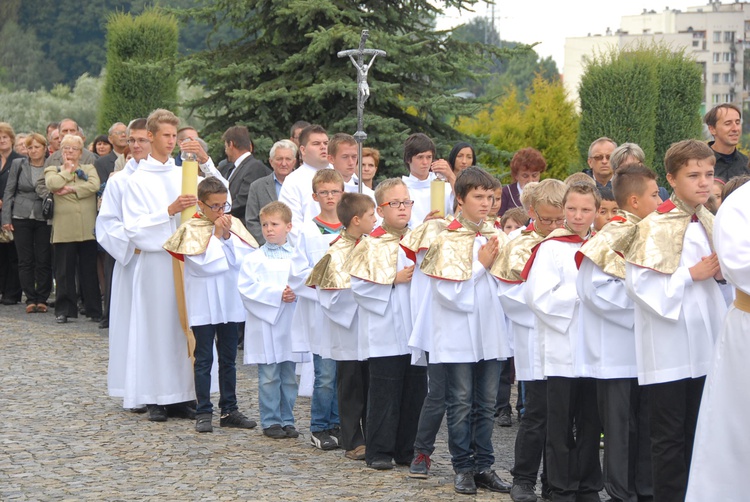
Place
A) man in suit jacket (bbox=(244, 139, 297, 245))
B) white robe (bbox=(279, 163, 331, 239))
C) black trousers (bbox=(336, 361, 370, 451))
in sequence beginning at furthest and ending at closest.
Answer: man in suit jacket (bbox=(244, 139, 297, 245)) → white robe (bbox=(279, 163, 331, 239)) → black trousers (bbox=(336, 361, 370, 451))

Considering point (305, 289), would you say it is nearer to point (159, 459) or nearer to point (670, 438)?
point (159, 459)

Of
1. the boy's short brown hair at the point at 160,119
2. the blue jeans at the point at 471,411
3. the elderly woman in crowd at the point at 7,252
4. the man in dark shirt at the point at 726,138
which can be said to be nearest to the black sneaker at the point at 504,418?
the blue jeans at the point at 471,411

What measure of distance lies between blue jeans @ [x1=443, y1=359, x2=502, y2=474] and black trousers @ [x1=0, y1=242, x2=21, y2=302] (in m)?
10.9

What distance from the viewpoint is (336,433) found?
329 inches

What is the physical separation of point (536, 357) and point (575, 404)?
1.07 feet

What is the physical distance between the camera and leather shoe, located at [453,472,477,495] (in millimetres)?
6789

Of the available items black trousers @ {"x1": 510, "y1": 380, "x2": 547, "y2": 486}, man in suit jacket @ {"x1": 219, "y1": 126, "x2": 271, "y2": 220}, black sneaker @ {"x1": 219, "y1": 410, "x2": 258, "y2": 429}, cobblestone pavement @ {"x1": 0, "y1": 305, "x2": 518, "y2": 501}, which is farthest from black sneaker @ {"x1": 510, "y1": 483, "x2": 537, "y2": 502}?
man in suit jacket @ {"x1": 219, "y1": 126, "x2": 271, "y2": 220}

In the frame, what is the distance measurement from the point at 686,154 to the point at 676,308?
2.44 feet

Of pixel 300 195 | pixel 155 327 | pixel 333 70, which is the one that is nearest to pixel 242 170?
pixel 300 195

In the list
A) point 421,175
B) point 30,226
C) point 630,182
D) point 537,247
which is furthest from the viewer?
point 30,226

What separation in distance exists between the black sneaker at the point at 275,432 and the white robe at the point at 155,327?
1047 millimetres

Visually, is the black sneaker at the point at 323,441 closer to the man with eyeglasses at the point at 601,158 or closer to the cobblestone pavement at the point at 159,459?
the cobblestone pavement at the point at 159,459

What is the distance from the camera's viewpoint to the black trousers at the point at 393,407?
749cm

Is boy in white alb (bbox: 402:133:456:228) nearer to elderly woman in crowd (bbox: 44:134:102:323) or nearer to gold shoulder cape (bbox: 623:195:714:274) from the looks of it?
gold shoulder cape (bbox: 623:195:714:274)
